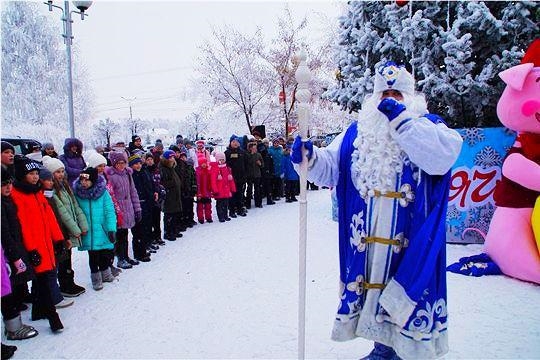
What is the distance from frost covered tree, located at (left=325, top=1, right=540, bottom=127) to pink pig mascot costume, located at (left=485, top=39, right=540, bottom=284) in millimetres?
1140

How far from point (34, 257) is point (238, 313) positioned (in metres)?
1.95

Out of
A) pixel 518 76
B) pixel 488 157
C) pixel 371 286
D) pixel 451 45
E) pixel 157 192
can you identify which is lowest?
pixel 371 286

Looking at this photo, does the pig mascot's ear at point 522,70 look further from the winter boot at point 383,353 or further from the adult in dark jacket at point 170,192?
the adult in dark jacket at point 170,192

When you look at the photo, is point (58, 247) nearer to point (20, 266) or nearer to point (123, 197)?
point (20, 266)

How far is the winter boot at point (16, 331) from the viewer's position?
3.78 metres

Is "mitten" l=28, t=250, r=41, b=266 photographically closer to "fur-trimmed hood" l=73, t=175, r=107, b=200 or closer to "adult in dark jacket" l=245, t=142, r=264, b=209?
"fur-trimmed hood" l=73, t=175, r=107, b=200

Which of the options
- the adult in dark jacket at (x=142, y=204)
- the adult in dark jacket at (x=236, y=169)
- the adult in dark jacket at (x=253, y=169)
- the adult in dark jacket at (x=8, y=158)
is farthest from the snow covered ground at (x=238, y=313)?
the adult in dark jacket at (x=253, y=169)

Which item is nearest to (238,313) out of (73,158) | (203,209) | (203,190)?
(73,158)

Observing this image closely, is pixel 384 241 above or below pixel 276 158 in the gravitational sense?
below

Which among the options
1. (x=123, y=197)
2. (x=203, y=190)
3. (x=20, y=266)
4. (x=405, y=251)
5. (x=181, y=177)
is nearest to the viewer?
(x=405, y=251)

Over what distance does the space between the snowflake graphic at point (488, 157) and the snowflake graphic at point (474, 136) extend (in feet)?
0.53

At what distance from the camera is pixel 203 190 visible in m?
9.20

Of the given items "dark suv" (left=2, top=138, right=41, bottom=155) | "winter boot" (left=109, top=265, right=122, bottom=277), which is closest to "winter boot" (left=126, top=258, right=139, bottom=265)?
"winter boot" (left=109, top=265, right=122, bottom=277)

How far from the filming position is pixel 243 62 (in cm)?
2312
